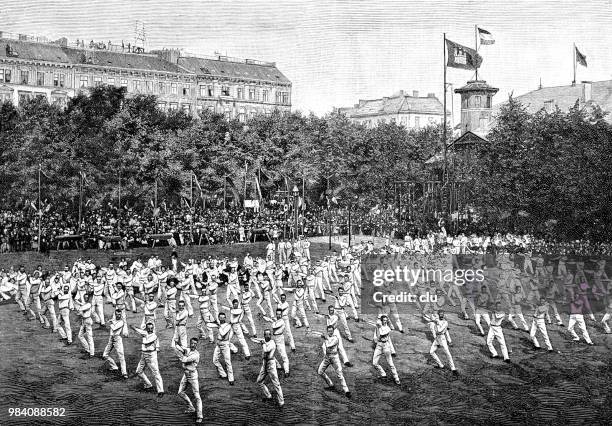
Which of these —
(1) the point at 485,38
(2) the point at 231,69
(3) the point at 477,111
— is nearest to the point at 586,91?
(3) the point at 477,111

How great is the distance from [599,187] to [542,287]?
4.89m

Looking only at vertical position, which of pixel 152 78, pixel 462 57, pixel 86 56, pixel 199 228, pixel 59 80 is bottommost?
pixel 199 228

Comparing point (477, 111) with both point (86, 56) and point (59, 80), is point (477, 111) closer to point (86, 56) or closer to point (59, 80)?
point (86, 56)

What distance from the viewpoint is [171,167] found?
108 ft

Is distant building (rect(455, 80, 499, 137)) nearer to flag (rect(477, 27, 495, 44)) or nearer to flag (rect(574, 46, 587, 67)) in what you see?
flag (rect(477, 27, 495, 44))

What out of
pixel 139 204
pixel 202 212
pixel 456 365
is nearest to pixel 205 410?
pixel 456 365

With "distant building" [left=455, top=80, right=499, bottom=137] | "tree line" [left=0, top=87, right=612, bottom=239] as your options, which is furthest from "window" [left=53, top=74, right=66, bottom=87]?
"distant building" [left=455, top=80, right=499, bottom=137]

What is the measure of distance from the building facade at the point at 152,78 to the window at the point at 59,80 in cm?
4

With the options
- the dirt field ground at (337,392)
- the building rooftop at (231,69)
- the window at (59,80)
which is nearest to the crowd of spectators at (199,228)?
the dirt field ground at (337,392)

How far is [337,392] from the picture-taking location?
1383cm

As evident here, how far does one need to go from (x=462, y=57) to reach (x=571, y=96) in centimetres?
Result: 1661

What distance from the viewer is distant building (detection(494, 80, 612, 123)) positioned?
35156mm

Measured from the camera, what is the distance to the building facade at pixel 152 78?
4128cm

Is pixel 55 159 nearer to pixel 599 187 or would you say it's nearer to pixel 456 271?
pixel 456 271
